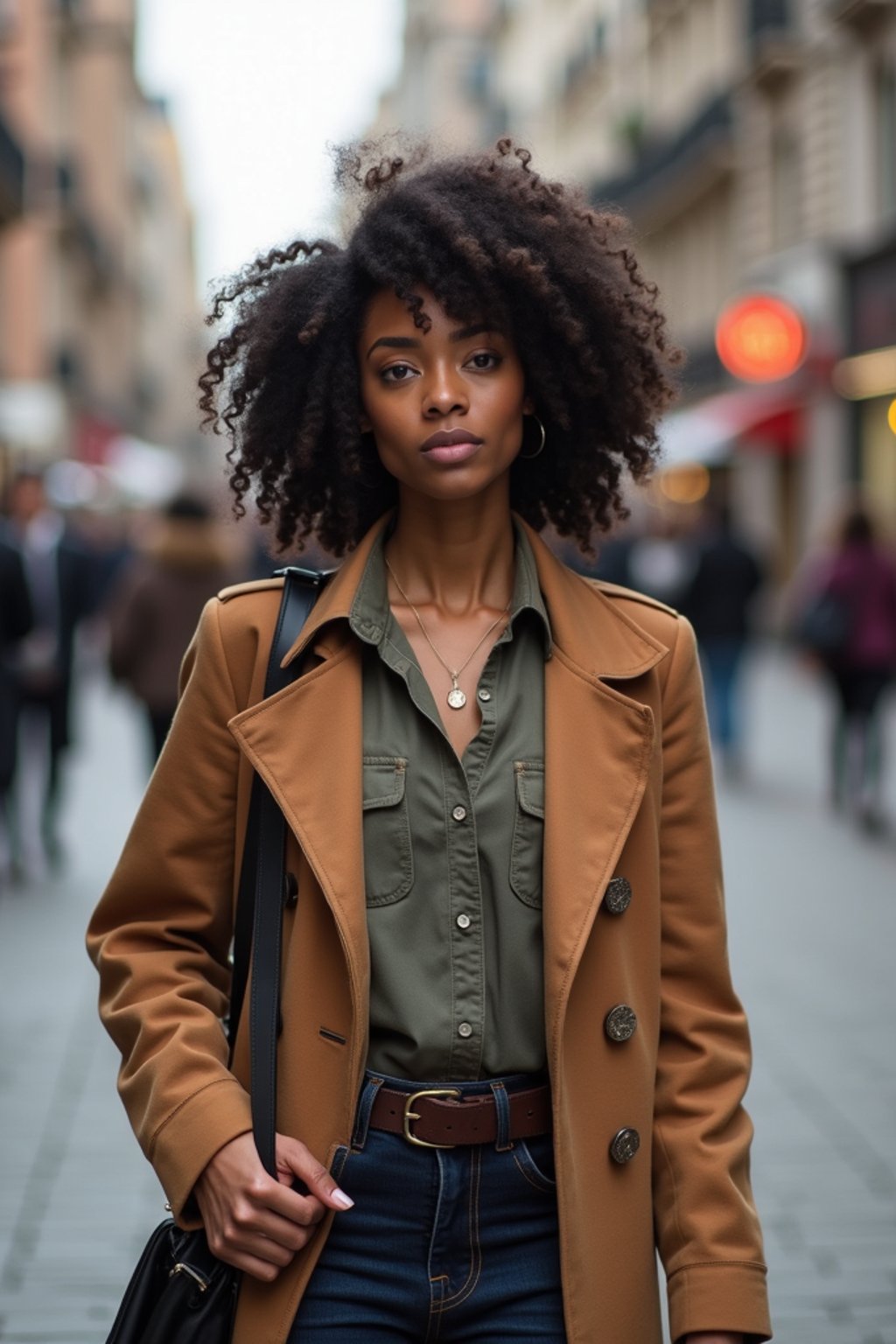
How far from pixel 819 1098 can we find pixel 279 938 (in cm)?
372

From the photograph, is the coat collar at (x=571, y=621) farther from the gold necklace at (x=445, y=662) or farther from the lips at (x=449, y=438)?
the lips at (x=449, y=438)

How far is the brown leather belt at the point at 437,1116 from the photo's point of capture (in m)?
2.12

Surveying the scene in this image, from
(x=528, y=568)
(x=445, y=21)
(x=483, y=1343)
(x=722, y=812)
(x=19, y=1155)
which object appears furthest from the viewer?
(x=445, y=21)

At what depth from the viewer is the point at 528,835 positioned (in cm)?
220

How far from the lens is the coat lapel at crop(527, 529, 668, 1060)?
84.4 inches

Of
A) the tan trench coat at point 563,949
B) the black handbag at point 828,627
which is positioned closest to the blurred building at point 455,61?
the black handbag at point 828,627

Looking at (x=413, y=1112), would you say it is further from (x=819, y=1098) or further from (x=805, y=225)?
(x=805, y=225)

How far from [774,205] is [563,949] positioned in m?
26.6

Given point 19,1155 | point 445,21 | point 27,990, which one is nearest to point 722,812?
point 27,990

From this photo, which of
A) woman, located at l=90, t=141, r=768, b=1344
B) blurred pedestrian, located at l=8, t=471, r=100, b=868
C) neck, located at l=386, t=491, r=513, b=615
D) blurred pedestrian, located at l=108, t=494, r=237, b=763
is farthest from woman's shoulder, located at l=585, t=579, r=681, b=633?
blurred pedestrian, located at l=8, t=471, r=100, b=868

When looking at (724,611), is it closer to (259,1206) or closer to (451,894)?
(451,894)

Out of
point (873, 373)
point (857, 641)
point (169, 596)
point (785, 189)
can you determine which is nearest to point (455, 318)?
point (169, 596)

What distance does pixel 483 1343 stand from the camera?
212 cm

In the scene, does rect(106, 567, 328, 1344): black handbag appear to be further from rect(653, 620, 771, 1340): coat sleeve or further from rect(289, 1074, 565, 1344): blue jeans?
rect(653, 620, 771, 1340): coat sleeve
